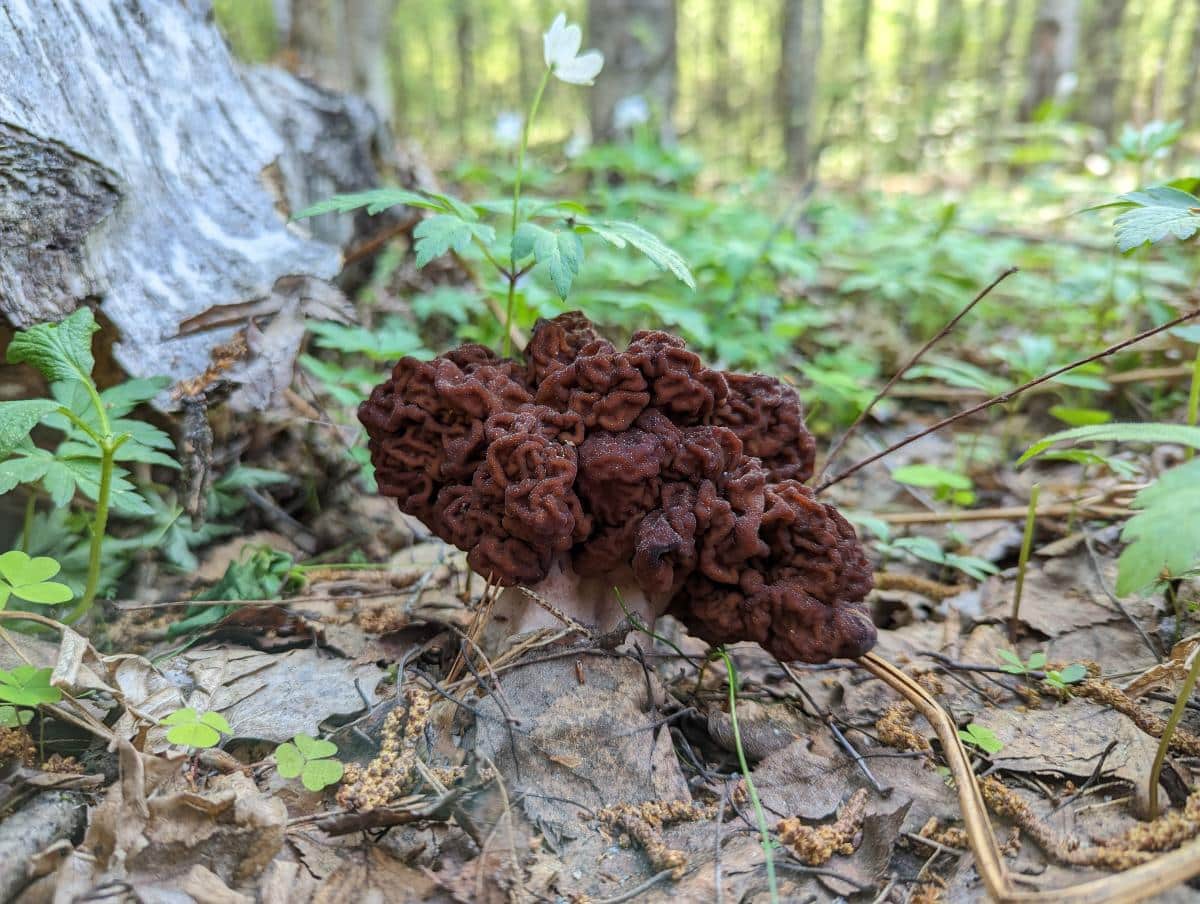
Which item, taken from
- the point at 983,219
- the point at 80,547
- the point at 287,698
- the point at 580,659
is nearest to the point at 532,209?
the point at 580,659

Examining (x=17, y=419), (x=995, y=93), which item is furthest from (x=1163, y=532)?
(x=995, y=93)

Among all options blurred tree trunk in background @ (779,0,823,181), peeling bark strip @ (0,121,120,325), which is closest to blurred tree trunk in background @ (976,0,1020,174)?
blurred tree trunk in background @ (779,0,823,181)

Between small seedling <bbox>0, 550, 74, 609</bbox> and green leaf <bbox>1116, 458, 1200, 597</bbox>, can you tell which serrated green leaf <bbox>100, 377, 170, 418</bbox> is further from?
green leaf <bbox>1116, 458, 1200, 597</bbox>

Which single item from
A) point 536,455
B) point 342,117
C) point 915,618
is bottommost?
point 915,618

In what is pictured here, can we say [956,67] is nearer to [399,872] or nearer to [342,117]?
[342,117]

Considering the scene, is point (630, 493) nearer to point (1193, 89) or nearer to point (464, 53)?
point (1193, 89)

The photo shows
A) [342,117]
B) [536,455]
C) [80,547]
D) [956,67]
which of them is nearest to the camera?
[536,455]

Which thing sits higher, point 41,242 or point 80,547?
point 41,242
